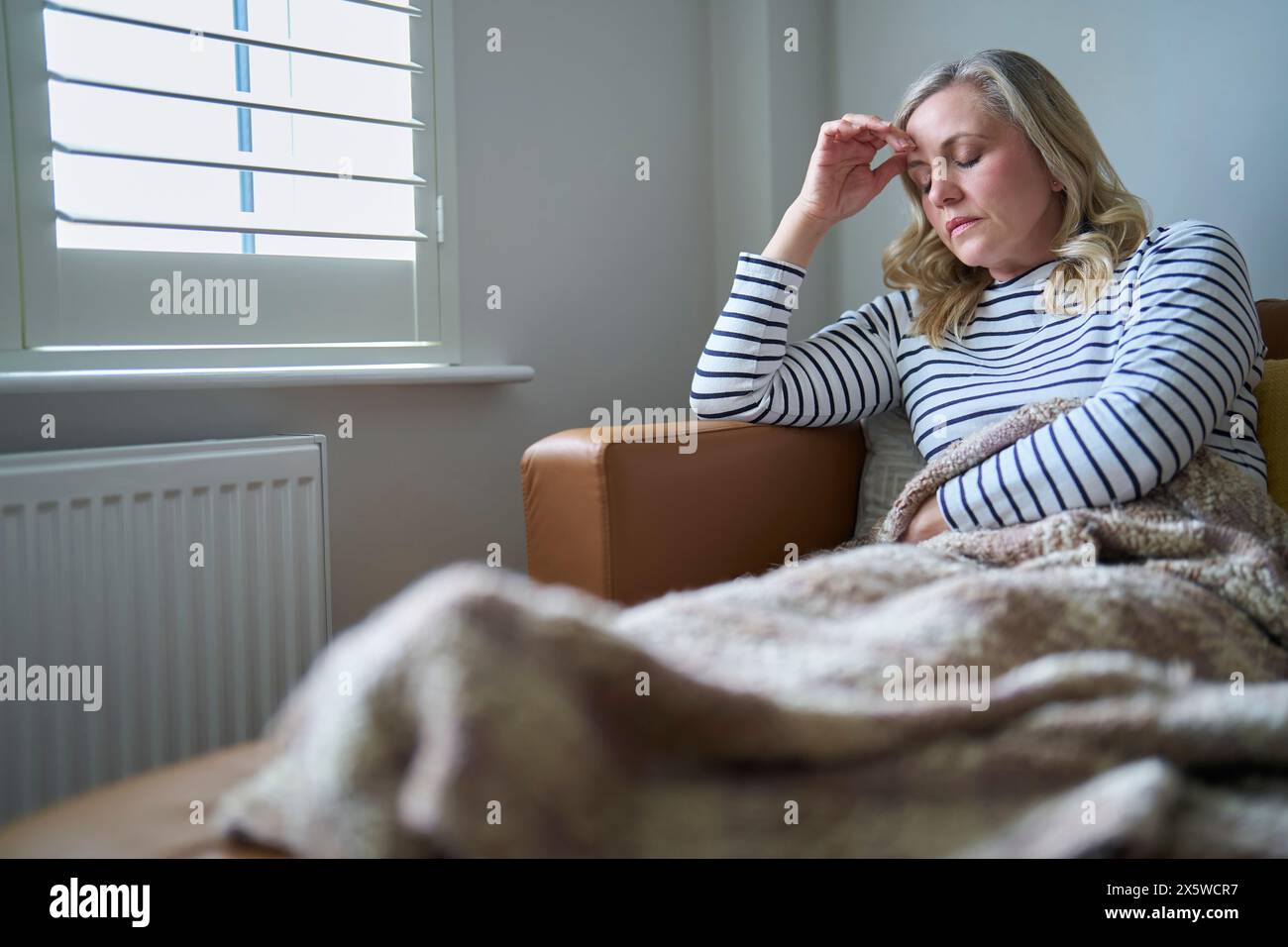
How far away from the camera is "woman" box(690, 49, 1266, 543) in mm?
1116

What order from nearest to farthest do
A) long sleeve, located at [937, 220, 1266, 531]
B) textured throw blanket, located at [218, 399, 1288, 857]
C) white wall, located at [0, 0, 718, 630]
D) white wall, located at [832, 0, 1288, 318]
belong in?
1. textured throw blanket, located at [218, 399, 1288, 857]
2. long sleeve, located at [937, 220, 1266, 531]
3. white wall, located at [832, 0, 1288, 318]
4. white wall, located at [0, 0, 718, 630]

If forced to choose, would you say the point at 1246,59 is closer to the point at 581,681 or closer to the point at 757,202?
the point at 757,202

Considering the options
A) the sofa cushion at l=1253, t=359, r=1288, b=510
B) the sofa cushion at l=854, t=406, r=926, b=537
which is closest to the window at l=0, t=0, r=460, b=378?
the sofa cushion at l=854, t=406, r=926, b=537

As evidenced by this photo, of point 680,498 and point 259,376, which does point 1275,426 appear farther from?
point 259,376

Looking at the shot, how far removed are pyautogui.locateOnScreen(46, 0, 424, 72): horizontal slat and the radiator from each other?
0.55 metres

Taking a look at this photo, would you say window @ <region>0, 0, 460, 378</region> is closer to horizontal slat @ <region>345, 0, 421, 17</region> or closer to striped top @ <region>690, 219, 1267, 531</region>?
horizontal slat @ <region>345, 0, 421, 17</region>

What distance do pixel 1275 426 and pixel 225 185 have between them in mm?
1407

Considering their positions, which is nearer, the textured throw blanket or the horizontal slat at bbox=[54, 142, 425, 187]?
the textured throw blanket

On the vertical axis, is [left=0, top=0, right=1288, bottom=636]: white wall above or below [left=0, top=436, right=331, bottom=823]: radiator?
above

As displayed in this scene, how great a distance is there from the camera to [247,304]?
5.15 feet

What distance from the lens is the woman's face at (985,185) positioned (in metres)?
1.37

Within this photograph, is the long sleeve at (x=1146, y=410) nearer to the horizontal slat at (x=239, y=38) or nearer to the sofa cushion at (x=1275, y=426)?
the sofa cushion at (x=1275, y=426)

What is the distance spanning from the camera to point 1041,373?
1.31 m

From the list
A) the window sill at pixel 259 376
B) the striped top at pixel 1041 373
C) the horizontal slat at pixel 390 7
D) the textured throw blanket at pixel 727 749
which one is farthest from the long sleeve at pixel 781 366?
the textured throw blanket at pixel 727 749
